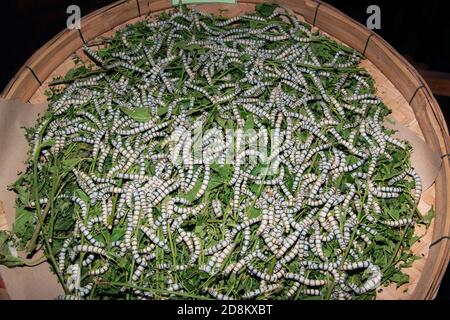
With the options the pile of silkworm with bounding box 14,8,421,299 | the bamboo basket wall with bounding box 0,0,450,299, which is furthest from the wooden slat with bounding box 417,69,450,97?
the pile of silkworm with bounding box 14,8,421,299

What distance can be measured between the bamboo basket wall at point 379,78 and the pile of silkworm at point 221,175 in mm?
113

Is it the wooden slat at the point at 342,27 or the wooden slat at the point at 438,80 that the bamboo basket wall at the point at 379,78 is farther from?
the wooden slat at the point at 438,80

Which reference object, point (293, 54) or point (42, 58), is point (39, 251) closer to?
point (42, 58)

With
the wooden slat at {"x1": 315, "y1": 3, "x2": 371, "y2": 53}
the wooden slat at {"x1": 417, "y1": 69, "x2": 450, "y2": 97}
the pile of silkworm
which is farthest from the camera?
the wooden slat at {"x1": 417, "y1": 69, "x2": 450, "y2": 97}

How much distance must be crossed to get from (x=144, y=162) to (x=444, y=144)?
4.33 ft

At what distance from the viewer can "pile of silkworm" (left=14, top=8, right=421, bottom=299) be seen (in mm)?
1637

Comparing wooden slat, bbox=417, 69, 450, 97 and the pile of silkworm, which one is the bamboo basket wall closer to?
the pile of silkworm

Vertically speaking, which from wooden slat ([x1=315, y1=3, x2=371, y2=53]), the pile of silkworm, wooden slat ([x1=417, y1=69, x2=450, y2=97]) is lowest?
the pile of silkworm

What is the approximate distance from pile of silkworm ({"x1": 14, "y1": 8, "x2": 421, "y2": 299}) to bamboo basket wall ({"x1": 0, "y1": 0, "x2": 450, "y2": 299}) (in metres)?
0.11

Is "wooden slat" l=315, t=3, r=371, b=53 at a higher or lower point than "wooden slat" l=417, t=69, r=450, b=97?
higher

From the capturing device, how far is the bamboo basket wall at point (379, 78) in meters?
1.74

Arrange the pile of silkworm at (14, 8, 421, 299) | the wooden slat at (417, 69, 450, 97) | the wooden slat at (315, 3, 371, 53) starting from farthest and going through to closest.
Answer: the wooden slat at (417, 69, 450, 97) < the wooden slat at (315, 3, 371, 53) < the pile of silkworm at (14, 8, 421, 299)
